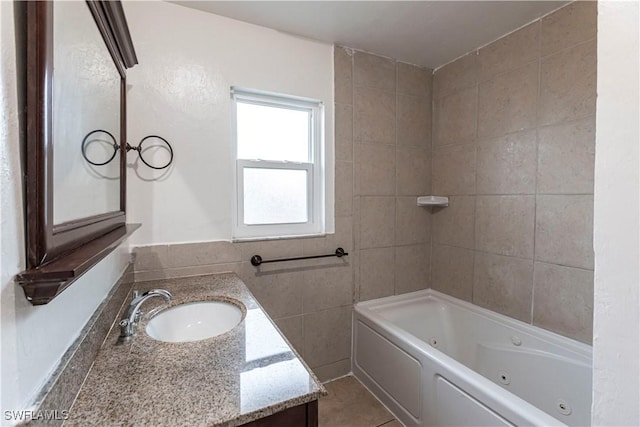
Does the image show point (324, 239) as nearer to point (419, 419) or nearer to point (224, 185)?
point (224, 185)

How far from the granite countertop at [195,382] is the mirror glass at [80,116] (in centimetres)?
43

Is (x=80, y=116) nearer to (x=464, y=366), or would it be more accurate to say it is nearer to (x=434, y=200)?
(x=464, y=366)

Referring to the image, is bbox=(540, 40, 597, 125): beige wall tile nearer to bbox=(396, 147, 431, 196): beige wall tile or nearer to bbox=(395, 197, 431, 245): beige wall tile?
bbox=(396, 147, 431, 196): beige wall tile

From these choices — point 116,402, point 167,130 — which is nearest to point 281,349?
point 116,402

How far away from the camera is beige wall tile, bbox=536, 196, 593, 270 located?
154cm

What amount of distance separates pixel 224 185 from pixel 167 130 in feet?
1.38

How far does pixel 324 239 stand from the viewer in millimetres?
2008

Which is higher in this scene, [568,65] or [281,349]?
[568,65]

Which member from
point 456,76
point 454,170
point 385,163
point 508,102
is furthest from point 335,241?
point 456,76

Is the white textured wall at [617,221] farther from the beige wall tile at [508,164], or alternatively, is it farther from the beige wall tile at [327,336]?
the beige wall tile at [327,336]

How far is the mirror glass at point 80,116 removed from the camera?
606mm

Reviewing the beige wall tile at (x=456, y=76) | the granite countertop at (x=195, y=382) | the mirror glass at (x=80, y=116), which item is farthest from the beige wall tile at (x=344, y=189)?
the mirror glass at (x=80, y=116)

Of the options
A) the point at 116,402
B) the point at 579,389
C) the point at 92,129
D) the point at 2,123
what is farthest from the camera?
the point at 579,389

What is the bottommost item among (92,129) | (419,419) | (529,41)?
(419,419)
